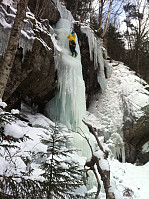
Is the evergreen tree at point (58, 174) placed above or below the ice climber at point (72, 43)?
below

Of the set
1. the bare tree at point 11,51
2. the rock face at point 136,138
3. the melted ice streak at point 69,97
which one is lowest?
the rock face at point 136,138

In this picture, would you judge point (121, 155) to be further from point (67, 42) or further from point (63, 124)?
point (67, 42)

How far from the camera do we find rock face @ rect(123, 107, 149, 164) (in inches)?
357

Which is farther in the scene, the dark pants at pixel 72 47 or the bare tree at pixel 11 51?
the dark pants at pixel 72 47

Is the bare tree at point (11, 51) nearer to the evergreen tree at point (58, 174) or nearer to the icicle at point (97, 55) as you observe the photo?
the evergreen tree at point (58, 174)

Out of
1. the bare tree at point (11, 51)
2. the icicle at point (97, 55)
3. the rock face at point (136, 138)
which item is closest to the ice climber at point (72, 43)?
the icicle at point (97, 55)

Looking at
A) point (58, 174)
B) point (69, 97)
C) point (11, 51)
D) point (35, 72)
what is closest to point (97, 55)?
point (69, 97)

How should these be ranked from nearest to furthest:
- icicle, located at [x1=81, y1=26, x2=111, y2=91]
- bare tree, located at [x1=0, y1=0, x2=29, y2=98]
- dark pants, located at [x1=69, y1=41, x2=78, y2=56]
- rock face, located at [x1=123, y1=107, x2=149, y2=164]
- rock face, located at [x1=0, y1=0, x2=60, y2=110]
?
bare tree, located at [x1=0, y1=0, x2=29, y2=98], rock face, located at [x1=0, y1=0, x2=60, y2=110], dark pants, located at [x1=69, y1=41, x2=78, y2=56], rock face, located at [x1=123, y1=107, x2=149, y2=164], icicle, located at [x1=81, y1=26, x2=111, y2=91]

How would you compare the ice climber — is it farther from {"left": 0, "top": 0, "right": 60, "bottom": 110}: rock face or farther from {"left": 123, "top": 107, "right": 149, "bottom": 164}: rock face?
{"left": 123, "top": 107, "right": 149, "bottom": 164}: rock face

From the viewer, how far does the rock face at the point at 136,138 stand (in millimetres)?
9078

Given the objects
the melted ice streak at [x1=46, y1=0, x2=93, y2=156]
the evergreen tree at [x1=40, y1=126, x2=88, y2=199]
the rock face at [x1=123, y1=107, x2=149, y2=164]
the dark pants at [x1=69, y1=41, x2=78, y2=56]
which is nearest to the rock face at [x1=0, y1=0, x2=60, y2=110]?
the melted ice streak at [x1=46, y1=0, x2=93, y2=156]

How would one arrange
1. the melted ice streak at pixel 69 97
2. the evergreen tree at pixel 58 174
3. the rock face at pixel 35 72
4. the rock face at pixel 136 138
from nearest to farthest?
the evergreen tree at pixel 58 174
the rock face at pixel 35 72
the melted ice streak at pixel 69 97
the rock face at pixel 136 138

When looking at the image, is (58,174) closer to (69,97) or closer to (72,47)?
Result: (69,97)

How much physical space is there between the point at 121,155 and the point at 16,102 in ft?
19.1
